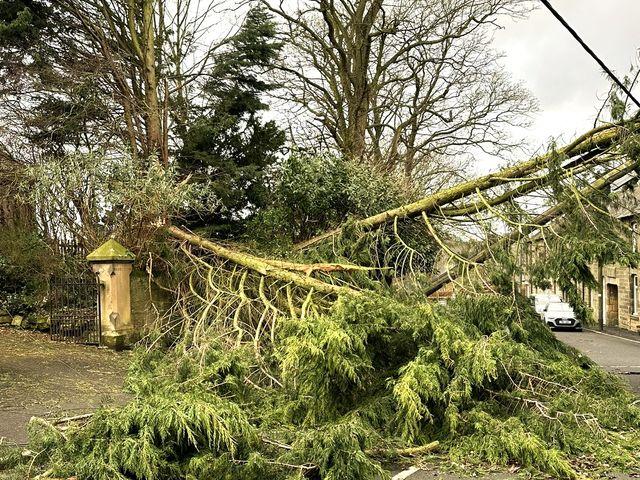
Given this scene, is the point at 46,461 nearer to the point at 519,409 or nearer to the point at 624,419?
the point at 519,409

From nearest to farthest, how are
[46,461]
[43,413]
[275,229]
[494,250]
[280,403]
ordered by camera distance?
[46,461], [280,403], [43,413], [494,250], [275,229]

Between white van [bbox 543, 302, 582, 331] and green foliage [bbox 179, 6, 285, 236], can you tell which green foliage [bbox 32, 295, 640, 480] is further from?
white van [bbox 543, 302, 582, 331]

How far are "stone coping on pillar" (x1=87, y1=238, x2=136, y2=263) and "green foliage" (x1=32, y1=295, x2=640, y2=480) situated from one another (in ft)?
16.3

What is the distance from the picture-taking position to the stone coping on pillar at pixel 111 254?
11.9 m

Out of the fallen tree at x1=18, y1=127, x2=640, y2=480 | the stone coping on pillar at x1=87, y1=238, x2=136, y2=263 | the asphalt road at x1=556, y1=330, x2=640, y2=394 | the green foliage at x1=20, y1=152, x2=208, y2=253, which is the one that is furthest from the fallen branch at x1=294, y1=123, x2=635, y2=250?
the stone coping on pillar at x1=87, y1=238, x2=136, y2=263

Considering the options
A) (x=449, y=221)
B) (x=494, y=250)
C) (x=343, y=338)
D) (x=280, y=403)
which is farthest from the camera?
(x=449, y=221)

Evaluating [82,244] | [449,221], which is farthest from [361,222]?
[82,244]

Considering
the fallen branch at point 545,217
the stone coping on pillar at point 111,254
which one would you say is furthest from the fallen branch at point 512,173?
the stone coping on pillar at point 111,254

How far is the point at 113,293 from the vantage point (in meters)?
11.9

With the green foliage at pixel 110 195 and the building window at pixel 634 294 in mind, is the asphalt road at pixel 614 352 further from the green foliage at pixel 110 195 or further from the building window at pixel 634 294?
the green foliage at pixel 110 195

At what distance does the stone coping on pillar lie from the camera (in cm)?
1185

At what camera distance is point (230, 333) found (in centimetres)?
852

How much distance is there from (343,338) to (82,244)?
9332mm

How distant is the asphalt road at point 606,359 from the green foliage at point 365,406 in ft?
0.91
